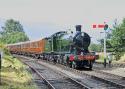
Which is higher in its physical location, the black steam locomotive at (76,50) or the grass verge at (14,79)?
the black steam locomotive at (76,50)

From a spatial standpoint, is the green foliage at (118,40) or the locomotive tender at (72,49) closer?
the locomotive tender at (72,49)

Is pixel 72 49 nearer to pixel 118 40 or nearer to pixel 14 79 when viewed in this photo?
pixel 14 79

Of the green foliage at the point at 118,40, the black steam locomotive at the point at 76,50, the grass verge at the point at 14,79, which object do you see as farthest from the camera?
the green foliage at the point at 118,40

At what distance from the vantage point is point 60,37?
41.1 metres

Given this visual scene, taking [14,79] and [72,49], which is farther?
[72,49]

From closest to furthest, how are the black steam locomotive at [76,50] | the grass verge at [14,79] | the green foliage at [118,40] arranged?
the grass verge at [14,79] → the black steam locomotive at [76,50] → the green foliage at [118,40]

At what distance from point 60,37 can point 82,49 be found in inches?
212

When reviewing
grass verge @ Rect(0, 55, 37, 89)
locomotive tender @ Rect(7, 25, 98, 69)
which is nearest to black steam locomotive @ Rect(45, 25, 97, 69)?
locomotive tender @ Rect(7, 25, 98, 69)

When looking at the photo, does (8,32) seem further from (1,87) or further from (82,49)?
(1,87)

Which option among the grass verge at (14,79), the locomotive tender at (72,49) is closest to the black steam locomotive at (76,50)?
the locomotive tender at (72,49)

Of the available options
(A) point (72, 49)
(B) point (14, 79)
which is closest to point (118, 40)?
(A) point (72, 49)

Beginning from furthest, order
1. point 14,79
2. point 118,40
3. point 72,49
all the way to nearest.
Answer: point 118,40 → point 72,49 → point 14,79

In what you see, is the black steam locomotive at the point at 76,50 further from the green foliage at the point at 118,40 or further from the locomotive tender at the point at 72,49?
the green foliage at the point at 118,40

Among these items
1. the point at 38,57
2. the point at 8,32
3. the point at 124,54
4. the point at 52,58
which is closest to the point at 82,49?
the point at 52,58
